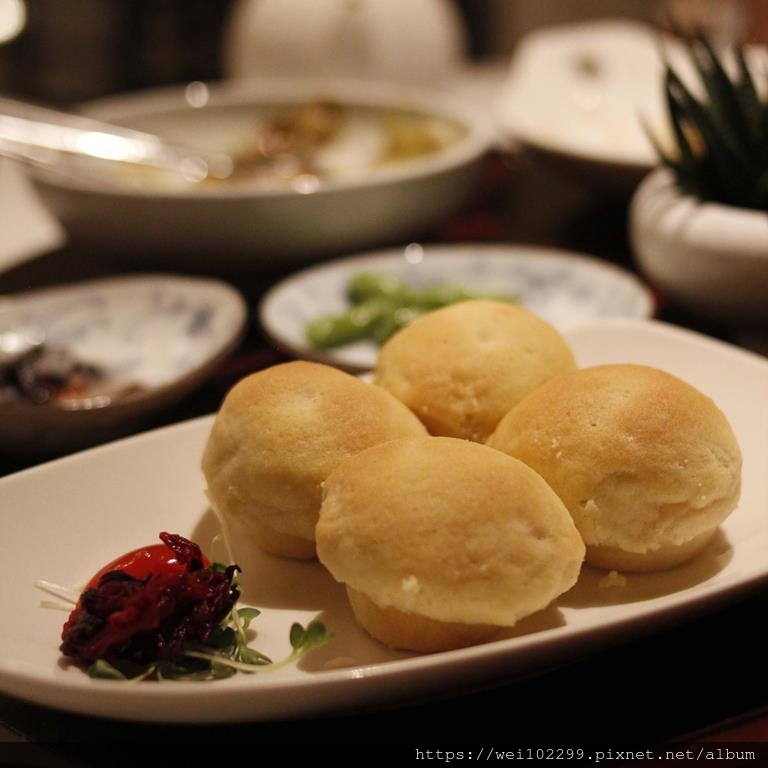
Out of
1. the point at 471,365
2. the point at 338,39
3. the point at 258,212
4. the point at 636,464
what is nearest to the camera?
the point at 636,464

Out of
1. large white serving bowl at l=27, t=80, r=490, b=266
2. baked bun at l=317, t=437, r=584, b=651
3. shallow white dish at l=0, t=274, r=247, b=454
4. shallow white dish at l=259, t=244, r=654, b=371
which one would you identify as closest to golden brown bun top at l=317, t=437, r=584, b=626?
baked bun at l=317, t=437, r=584, b=651

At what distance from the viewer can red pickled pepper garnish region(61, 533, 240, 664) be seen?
870 millimetres

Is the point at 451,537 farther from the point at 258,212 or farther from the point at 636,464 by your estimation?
the point at 258,212

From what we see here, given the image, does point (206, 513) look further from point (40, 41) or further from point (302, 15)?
point (40, 41)

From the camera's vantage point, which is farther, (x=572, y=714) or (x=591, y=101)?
(x=591, y=101)

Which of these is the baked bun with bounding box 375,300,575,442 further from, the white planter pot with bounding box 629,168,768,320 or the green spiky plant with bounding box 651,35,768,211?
the green spiky plant with bounding box 651,35,768,211

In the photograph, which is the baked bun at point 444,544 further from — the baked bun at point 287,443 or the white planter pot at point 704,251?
the white planter pot at point 704,251

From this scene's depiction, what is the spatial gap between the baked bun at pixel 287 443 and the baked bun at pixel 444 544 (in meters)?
0.09

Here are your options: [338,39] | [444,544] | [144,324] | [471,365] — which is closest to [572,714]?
[444,544]

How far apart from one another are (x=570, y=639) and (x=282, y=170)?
6.26 ft

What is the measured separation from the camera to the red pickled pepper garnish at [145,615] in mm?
870

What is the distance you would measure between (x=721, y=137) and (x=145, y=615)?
1.37 m

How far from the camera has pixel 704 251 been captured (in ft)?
5.49

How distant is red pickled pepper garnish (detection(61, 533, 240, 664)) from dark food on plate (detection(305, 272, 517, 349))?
0.89m
